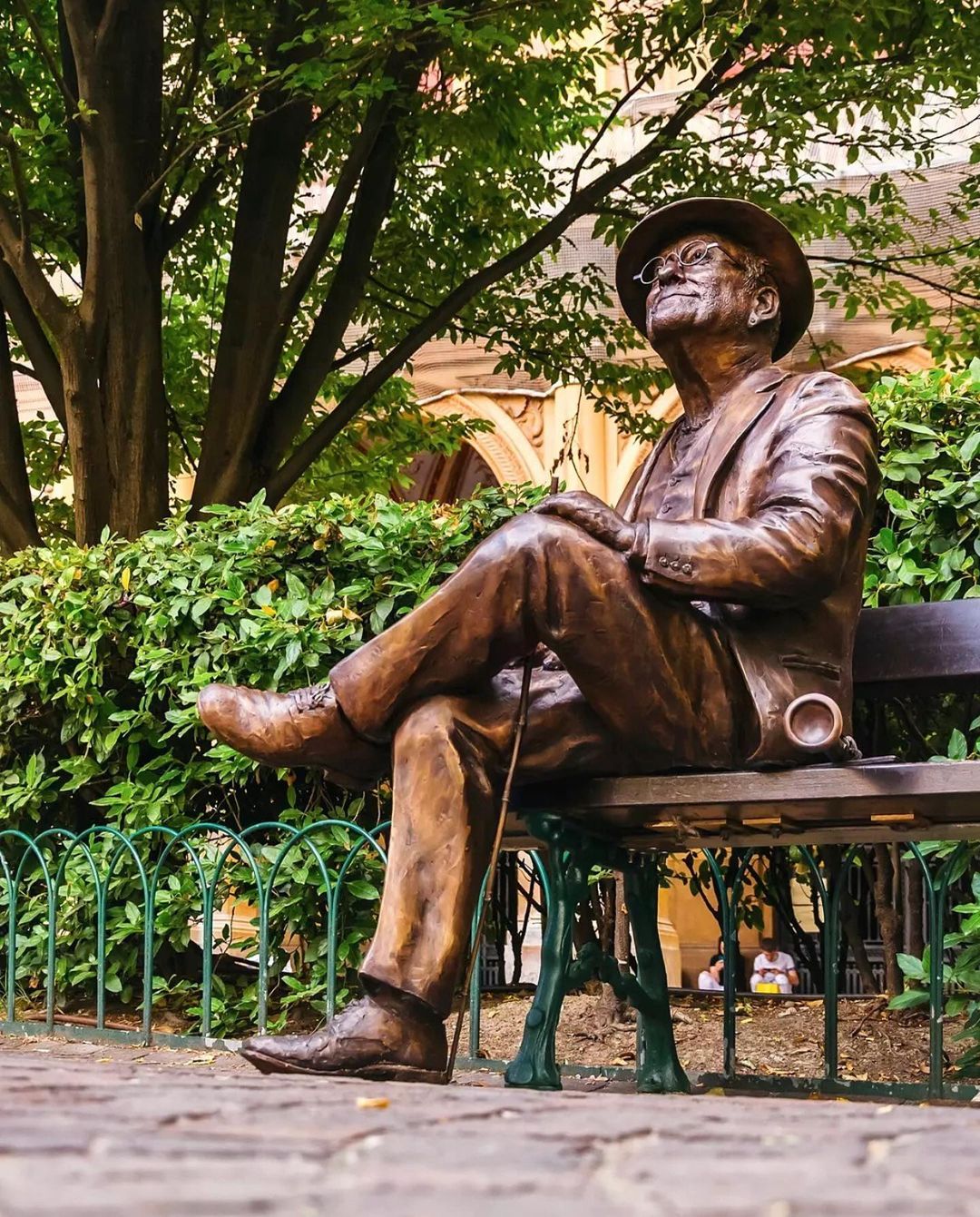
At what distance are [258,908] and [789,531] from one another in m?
2.91

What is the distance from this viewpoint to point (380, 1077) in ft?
10.5

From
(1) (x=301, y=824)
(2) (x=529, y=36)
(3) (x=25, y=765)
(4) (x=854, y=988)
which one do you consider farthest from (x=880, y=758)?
(4) (x=854, y=988)

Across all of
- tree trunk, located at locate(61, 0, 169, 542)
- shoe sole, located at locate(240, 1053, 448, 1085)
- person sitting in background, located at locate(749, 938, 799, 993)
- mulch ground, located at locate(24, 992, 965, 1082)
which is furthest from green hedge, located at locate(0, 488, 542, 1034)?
person sitting in background, located at locate(749, 938, 799, 993)

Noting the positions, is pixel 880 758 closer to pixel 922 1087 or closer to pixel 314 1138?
pixel 922 1087

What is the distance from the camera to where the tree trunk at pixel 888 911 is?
18.3 feet

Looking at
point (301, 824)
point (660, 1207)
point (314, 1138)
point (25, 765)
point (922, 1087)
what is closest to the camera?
point (660, 1207)

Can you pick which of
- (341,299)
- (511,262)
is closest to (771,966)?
(511,262)

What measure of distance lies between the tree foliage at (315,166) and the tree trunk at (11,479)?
0.01 m

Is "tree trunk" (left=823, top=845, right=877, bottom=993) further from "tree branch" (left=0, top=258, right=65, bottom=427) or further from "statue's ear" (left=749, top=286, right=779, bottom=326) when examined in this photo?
"tree branch" (left=0, top=258, right=65, bottom=427)

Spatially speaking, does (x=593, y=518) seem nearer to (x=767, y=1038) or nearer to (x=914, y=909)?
(x=914, y=909)

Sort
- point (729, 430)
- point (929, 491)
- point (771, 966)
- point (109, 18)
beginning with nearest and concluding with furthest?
point (729, 430) < point (929, 491) < point (109, 18) < point (771, 966)

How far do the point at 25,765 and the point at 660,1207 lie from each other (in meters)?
5.54

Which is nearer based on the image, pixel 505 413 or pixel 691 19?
pixel 691 19

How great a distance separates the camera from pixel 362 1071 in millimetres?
3180
